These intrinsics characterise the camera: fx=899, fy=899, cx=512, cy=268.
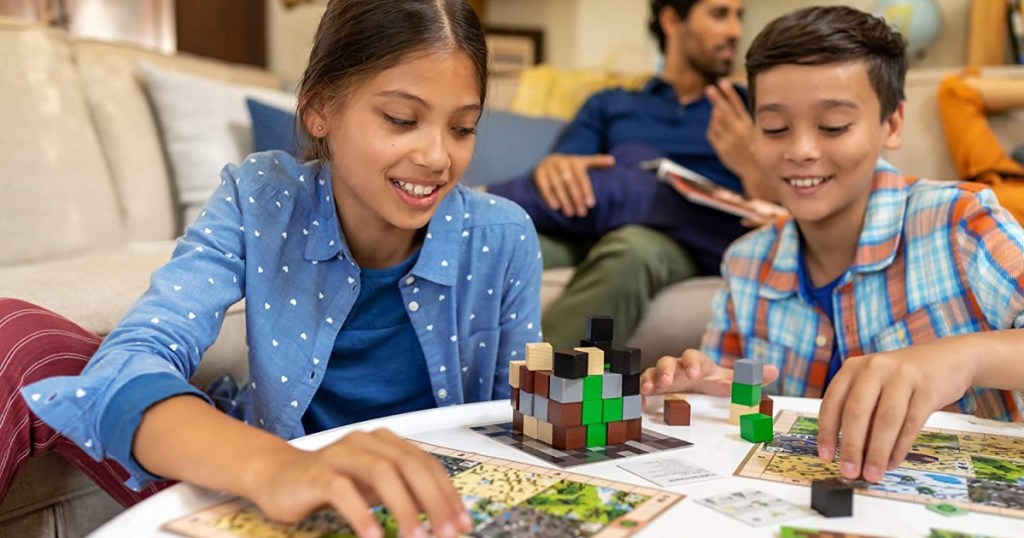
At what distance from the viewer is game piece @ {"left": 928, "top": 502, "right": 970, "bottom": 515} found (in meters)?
0.63

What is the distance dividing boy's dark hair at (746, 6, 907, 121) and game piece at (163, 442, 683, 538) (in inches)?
31.5

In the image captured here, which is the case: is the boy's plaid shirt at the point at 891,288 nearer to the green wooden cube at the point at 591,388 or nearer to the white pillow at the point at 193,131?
the green wooden cube at the point at 591,388

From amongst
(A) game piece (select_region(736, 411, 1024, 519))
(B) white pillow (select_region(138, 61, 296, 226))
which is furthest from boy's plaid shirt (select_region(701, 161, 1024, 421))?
(B) white pillow (select_region(138, 61, 296, 226))

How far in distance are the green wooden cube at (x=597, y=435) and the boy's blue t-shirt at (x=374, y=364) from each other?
0.37m

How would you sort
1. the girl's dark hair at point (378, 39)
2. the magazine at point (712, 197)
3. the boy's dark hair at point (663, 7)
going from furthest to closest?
the boy's dark hair at point (663, 7) → the magazine at point (712, 197) → the girl's dark hair at point (378, 39)

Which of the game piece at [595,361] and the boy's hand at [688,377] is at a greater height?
the game piece at [595,361]

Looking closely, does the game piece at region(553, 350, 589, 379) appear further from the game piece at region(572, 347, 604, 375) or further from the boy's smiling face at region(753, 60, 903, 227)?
the boy's smiling face at region(753, 60, 903, 227)

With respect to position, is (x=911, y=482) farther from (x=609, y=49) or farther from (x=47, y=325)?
(x=609, y=49)

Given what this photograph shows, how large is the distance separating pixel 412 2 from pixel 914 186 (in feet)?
2.48

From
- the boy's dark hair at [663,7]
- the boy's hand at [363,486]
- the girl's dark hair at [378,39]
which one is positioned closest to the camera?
the boy's hand at [363,486]

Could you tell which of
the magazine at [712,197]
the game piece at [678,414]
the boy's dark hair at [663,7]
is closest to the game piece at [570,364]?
the game piece at [678,414]

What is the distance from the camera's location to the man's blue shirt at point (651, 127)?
222 cm

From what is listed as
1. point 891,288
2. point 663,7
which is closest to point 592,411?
point 891,288

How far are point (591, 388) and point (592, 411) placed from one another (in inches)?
0.8
